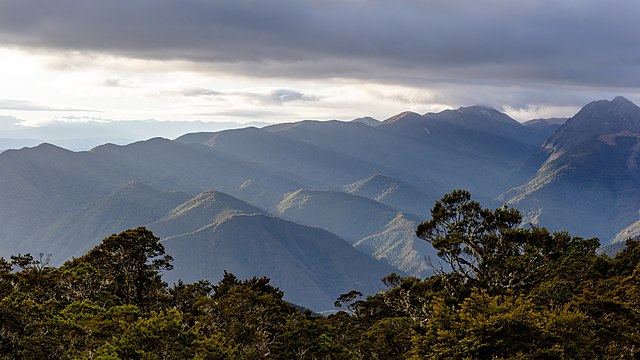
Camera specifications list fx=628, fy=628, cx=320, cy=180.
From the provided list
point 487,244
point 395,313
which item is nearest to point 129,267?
point 487,244

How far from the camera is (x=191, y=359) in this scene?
45.5 metres

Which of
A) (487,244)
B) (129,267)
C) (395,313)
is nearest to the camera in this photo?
(487,244)

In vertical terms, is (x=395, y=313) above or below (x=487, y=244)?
below

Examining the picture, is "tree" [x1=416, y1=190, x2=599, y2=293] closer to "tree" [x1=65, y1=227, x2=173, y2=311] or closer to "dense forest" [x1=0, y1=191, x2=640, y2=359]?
"dense forest" [x1=0, y1=191, x2=640, y2=359]

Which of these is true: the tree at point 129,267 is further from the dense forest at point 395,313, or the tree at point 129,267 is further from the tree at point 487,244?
the tree at point 487,244

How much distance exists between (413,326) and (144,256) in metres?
35.8

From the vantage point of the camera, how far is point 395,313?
347 feet

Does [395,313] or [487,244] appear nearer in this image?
[487,244]

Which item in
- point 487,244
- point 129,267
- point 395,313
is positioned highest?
point 487,244

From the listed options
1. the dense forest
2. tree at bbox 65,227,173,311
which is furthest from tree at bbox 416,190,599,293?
tree at bbox 65,227,173,311

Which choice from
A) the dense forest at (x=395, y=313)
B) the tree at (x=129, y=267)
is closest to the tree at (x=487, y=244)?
the dense forest at (x=395, y=313)

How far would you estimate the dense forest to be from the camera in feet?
153

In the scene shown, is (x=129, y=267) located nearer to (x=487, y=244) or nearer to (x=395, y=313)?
(x=487, y=244)

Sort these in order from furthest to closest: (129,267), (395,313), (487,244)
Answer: (395,313), (129,267), (487,244)
